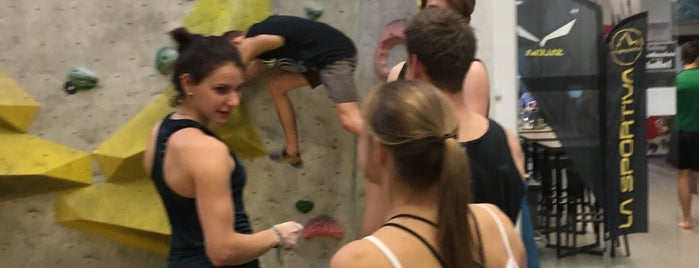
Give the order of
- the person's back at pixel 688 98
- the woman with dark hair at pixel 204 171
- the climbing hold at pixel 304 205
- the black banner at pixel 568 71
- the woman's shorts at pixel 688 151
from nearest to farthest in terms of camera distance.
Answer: the woman with dark hair at pixel 204 171
the climbing hold at pixel 304 205
the black banner at pixel 568 71
the person's back at pixel 688 98
the woman's shorts at pixel 688 151

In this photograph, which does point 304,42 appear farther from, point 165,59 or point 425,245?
point 425,245

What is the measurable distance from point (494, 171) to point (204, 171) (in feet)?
2.16

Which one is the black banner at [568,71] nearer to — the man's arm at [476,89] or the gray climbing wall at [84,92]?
the gray climbing wall at [84,92]

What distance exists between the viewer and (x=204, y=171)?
158cm

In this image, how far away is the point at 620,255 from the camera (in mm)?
3775

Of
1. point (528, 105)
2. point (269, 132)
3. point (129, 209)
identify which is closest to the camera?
point (129, 209)

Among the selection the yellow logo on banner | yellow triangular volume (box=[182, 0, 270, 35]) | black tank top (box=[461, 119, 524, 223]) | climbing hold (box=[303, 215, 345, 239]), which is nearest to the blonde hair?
black tank top (box=[461, 119, 524, 223])

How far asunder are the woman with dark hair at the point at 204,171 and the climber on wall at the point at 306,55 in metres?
0.85

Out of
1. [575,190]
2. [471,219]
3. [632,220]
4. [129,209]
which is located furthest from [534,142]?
[471,219]

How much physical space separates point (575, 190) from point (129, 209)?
7.19ft

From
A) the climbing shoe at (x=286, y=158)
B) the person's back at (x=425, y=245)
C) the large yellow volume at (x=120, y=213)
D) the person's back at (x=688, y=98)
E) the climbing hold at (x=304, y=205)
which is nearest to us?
the person's back at (x=425, y=245)

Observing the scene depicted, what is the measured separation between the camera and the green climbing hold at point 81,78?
110 inches

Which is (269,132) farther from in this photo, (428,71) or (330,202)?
(428,71)

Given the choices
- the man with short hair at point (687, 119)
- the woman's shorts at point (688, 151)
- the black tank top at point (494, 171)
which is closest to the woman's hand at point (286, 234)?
the black tank top at point (494, 171)
